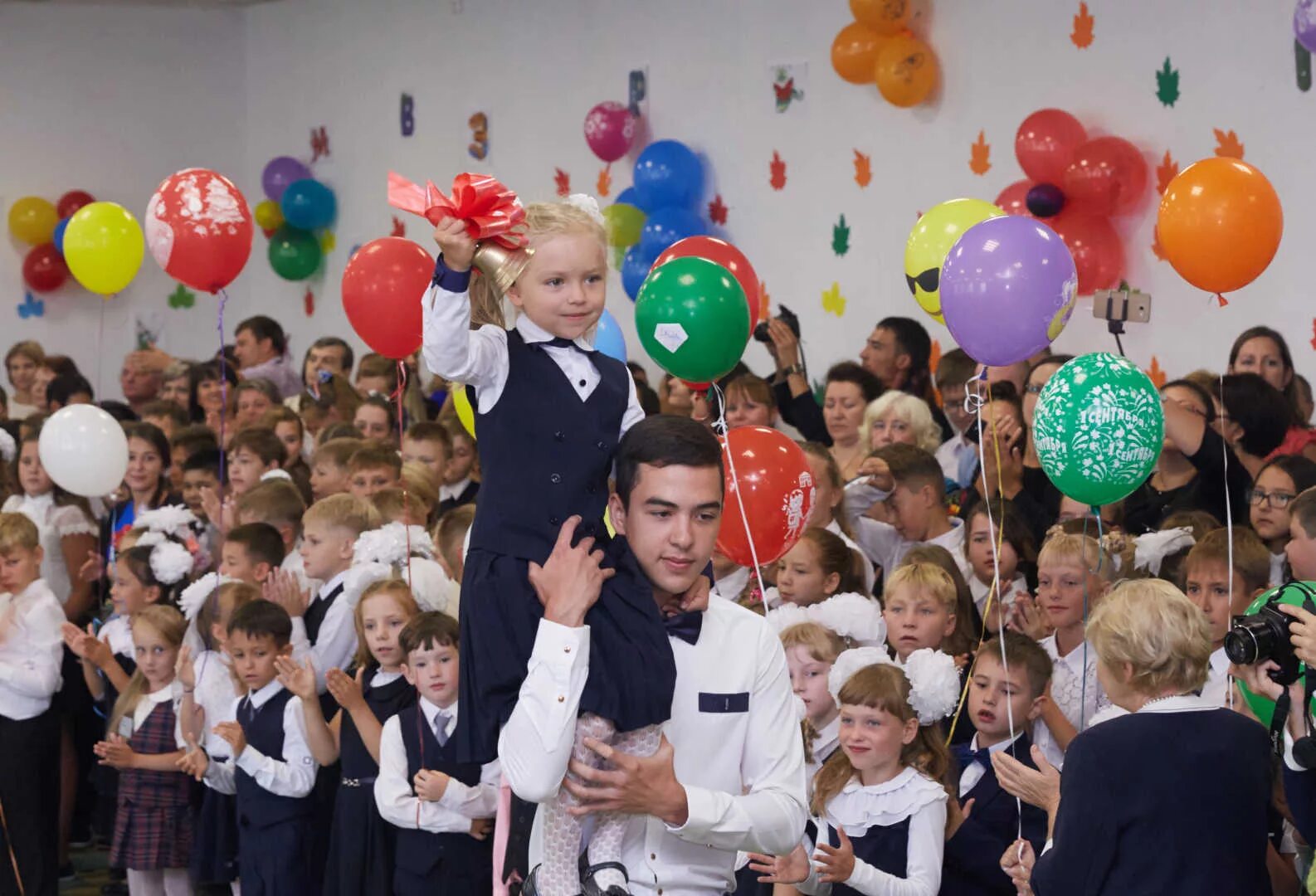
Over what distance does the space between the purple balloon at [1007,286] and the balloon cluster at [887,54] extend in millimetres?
3705

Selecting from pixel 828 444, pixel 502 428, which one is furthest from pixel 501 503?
pixel 828 444

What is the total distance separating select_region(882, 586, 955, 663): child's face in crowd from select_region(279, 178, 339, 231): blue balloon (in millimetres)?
7756

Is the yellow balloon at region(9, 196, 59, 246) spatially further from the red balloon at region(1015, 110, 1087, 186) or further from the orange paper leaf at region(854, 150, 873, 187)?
the red balloon at region(1015, 110, 1087, 186)

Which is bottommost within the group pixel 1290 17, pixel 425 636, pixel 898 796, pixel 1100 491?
pixel 898 796

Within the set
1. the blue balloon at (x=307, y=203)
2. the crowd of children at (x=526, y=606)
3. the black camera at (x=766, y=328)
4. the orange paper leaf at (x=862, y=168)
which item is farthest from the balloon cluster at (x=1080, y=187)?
the blue balloon at (x=307, y=203)

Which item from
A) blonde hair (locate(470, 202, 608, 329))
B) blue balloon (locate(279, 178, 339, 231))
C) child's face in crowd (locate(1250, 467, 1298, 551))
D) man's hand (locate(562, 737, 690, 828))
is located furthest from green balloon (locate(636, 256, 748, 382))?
blue balloon (locate(279, 178, 339, 231))

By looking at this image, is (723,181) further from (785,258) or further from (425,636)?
(425,636)

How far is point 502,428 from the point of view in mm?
2703

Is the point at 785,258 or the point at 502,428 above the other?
the point at 785,258

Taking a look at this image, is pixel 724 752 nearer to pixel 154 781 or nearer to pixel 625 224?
pixel 154 781

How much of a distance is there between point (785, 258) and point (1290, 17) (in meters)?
2.86

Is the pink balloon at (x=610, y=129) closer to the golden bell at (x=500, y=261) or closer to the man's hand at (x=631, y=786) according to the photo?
the golden bell at (x=500, y=261)

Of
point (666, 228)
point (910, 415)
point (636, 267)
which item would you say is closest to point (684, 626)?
point (910, 415)

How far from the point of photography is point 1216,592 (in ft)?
12.8
